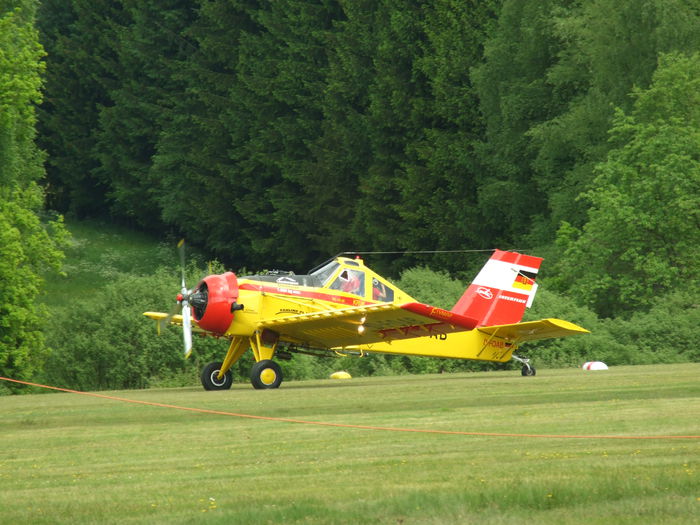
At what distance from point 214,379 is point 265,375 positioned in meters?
1.41

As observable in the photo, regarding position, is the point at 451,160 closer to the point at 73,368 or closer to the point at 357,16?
the point at 357,16

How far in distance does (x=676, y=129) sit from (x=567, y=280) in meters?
5.53

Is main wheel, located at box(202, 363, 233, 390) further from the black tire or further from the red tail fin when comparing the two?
the black tire

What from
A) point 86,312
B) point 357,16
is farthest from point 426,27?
point 86,312

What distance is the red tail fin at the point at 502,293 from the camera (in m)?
25.6

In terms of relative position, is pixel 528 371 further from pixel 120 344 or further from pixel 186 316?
pixel 120 344

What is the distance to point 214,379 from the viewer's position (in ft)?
75.3

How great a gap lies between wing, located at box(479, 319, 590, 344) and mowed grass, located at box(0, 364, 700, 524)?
4.58 m

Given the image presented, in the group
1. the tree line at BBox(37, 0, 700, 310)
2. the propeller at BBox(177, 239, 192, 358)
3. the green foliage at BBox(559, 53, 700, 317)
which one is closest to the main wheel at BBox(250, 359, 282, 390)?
the propeller at BBox(177, 239, 192, 358)

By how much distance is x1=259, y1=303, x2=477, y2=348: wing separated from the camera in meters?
20.6

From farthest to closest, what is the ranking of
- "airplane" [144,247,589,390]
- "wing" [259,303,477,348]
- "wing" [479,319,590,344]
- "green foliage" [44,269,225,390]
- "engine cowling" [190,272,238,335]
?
"green foliage" [44,269,225,390] → "wing" [479,319,590,344] → "engine cowling" [190,272,238,335] → "airplane" [144,247,589,390] → "wing" [259,303,477,348]

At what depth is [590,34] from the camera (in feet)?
141

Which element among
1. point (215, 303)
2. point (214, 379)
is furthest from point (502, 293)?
point (215, 303)

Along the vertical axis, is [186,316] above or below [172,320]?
above
